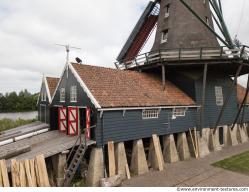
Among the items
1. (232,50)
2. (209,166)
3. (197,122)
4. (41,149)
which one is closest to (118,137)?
(41,149)

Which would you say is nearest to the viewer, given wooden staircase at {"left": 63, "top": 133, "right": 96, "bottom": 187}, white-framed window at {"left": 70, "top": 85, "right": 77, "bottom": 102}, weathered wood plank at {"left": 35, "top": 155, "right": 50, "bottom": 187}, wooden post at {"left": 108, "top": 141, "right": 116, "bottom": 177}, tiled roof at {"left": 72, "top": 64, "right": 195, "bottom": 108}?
weathered wood plank at {"left": 35, "top": 155, "right": 50, "bottom": 187}

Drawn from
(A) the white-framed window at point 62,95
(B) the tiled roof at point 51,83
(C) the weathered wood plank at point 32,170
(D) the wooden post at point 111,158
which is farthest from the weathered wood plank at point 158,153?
(B) the tiled roof at point 51,83

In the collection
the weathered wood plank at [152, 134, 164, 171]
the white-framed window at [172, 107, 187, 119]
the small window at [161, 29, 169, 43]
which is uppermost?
the small window at [161, 29, 169, 43]

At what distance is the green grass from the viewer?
1578 cm

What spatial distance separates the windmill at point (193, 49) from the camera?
18891mm

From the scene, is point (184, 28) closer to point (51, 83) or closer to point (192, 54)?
point (192, 54)

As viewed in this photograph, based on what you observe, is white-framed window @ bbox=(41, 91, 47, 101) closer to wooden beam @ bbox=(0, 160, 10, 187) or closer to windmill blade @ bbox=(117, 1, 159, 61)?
windmill blade @ bbox=(117, 1, 159, 61)

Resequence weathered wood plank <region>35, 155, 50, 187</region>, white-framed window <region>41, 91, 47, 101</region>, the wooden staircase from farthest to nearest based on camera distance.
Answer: white-framed window <region>41, 91, 47, 101</region> < the wooden staircase < weathered wood plank <region>35, 155, 50, 187</region>

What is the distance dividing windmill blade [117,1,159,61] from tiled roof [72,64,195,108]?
5.26 metres

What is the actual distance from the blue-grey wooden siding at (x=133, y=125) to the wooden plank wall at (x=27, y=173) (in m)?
3.31

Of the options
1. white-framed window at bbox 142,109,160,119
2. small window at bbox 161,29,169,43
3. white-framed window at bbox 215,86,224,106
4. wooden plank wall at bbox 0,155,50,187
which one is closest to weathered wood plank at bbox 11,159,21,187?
wooden plank wall at bbox 0,155,50,187

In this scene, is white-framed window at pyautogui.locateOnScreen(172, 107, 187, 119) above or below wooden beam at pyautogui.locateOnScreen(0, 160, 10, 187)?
above

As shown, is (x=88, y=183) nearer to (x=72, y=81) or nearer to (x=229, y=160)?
(x=72, y=81)

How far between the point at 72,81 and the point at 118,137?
5.11m
